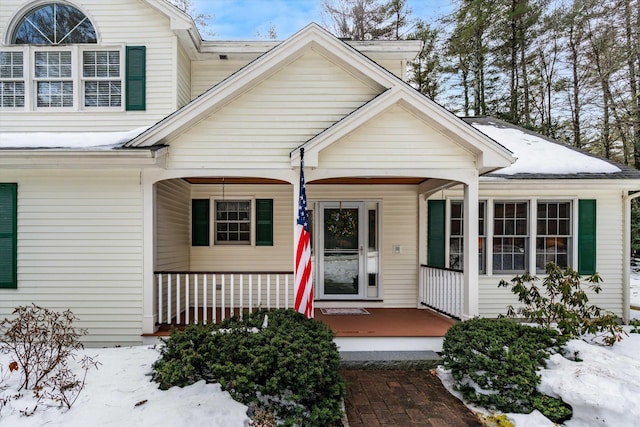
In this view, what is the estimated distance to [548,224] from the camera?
7.44 m

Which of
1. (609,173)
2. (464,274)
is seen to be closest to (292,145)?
(464,274)

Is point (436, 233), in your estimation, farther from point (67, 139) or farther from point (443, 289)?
point (67, 139)

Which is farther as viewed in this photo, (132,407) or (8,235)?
(8,235)

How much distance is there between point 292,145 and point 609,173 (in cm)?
605

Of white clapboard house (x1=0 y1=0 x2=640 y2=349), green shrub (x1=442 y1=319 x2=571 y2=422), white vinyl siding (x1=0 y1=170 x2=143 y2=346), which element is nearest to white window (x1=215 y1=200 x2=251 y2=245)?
white clapboard house (x1=0 y1=0 x2=640 y2=349)

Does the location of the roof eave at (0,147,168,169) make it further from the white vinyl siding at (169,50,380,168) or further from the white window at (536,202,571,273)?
the white window at (536,202,571,273)

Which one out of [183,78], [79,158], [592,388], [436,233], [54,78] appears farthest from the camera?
[436,233]

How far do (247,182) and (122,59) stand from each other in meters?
3.14

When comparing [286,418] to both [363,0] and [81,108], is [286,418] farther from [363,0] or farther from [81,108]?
[363,0]

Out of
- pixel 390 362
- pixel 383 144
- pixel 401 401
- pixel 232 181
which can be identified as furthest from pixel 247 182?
pixel 401 401

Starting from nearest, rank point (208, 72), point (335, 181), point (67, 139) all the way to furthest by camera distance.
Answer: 1. point (67, 139)
2. point (335, 181)
3. point (208, 72)

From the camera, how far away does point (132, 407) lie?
11.9ft

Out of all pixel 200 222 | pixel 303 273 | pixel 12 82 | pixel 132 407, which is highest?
pixel 12 82

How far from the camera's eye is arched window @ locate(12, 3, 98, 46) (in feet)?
21.5
